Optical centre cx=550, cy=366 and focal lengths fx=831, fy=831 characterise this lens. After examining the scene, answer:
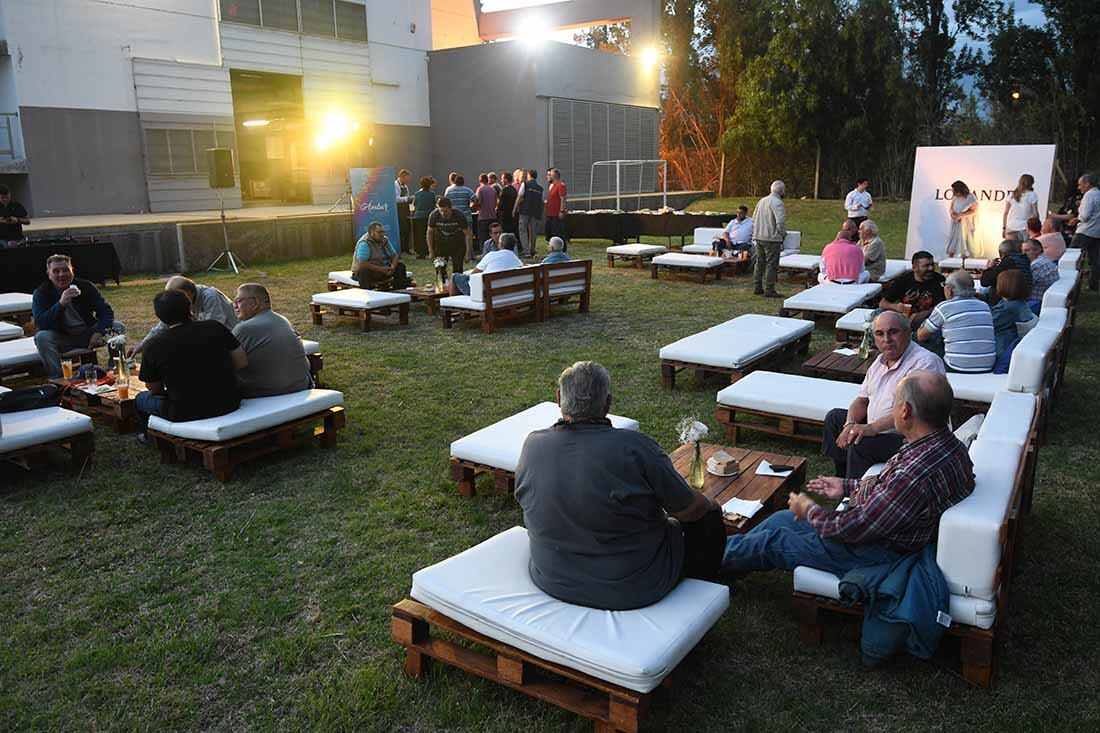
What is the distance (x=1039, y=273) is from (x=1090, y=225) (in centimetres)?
427

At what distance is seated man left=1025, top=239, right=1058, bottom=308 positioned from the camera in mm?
8039

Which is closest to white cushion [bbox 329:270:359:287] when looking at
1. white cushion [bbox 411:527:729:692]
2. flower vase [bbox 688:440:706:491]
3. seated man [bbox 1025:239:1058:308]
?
flower vase [bbox 688:440:706:491]

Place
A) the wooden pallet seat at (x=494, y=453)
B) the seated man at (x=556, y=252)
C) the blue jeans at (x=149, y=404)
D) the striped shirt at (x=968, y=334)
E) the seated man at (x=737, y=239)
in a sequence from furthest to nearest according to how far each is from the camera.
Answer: the seated man at (x=737, y=239) → the seated man at (x=556, y=252) → the striped shirt at (x=968, y=334) → the blue jeans at (x=149, y=404) → the wooden pallet seat at (x=494, y=453)

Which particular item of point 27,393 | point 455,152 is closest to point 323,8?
point 455,152

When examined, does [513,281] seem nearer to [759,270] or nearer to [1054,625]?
[759,270]

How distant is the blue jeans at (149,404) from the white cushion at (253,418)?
0.07 metres

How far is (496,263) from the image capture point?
10.2 metres

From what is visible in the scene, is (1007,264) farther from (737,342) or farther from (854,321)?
(737,342)

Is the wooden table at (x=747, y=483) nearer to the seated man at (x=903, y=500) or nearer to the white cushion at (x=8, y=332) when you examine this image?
the seated man at (x=903, y=500)

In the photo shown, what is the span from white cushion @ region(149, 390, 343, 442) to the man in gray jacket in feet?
23.7

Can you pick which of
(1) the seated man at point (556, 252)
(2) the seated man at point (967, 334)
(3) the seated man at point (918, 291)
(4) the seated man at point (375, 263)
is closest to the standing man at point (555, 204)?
(1) the seated man at point (556, 252)

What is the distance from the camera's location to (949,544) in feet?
9.70

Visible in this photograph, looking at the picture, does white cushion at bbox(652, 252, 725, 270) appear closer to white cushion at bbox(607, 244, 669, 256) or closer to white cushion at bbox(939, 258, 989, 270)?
white cushion at bbox(607, 244, 669, 256)

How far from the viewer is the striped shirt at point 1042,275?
8086 mm
